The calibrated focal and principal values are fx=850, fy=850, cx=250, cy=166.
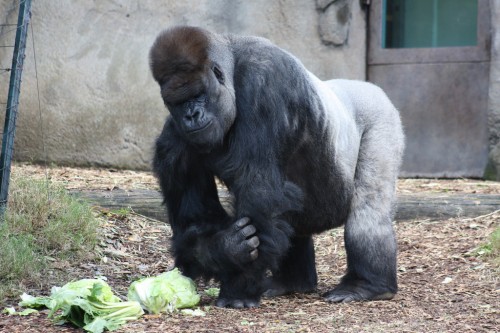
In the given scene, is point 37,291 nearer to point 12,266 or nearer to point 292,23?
point 12,266

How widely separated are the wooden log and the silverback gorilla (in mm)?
1316

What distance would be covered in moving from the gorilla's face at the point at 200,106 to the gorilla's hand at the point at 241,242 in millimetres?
363

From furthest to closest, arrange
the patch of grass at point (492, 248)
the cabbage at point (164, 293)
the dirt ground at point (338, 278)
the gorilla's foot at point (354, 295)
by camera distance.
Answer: the patch of grass at point (492, 248)
the gorilla's foot at point (354, 295)
the cabbage at point (164, 293)
the dirt ground at point (338, 278)

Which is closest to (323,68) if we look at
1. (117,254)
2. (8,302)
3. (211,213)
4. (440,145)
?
(440,145)

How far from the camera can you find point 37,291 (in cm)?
393

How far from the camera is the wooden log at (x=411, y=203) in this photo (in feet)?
17.6

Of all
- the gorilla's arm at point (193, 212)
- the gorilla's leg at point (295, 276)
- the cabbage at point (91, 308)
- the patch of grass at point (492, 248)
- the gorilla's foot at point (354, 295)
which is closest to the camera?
the cabbage at point (91, 308)

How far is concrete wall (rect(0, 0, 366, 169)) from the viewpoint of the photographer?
→ 6902mm

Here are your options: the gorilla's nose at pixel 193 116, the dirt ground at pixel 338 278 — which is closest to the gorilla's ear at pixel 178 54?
the gorilla's nose at pixel 193 116

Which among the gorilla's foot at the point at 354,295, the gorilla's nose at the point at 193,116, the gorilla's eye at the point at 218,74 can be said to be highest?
the gorilla's eye at the point at 218,74

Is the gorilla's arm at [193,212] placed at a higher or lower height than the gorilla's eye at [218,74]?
lower

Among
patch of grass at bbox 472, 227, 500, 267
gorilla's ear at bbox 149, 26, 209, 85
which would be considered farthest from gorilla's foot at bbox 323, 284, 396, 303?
gorilla's ear at bbox 149, 26, 209, 85

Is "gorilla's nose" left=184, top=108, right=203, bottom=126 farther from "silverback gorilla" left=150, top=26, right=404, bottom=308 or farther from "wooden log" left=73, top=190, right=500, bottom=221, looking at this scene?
"wooden log" left=73, top=190, right=500, bottom=221

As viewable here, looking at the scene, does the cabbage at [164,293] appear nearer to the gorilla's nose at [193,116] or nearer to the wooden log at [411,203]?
the gorilla's nose at [193,116]
